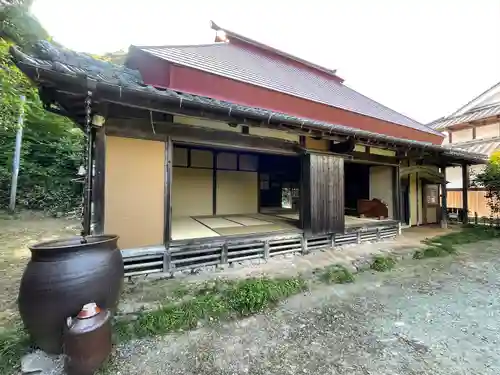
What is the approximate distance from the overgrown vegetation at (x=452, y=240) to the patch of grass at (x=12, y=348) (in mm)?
5850

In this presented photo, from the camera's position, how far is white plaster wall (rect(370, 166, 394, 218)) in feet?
24.8

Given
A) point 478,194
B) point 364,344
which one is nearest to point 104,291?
point 364,344

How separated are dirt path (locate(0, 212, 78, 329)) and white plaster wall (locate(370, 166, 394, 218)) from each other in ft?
26.6

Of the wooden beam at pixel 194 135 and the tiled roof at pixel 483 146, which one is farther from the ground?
the tiled roof at pixel 483 146

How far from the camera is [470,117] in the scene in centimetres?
1480

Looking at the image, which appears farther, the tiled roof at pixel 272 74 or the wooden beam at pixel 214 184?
the wooden beam at pixel 214 184

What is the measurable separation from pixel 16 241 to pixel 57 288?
582 centimetres

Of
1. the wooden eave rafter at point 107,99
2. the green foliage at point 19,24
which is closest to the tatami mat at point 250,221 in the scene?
the wooden eave rafter at point 107,99

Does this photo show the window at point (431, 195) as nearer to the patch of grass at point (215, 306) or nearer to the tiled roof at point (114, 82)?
the tiled roof at point (114, 82)

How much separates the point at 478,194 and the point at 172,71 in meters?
13.2

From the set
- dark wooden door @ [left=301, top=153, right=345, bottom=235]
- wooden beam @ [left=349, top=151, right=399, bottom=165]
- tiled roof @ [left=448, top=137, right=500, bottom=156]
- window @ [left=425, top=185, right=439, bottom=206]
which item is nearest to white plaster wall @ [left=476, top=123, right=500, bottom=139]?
tiled roof @ [left=448, top=137, right=500, bottom=156]

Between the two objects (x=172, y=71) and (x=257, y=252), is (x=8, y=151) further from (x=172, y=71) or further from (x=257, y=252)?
(x=257, y=252)

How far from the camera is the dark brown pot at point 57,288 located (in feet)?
6.22

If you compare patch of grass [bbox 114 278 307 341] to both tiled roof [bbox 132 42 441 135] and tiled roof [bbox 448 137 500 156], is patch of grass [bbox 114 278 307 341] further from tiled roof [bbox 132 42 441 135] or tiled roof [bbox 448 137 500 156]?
tiled roof [bbox 448 137 500 156]
